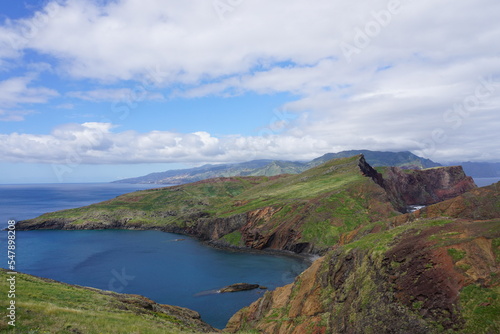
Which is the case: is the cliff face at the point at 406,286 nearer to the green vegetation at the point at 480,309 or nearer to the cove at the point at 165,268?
the green vegetation at the point at 480,309

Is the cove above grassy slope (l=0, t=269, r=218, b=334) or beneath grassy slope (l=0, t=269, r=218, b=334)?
beneath

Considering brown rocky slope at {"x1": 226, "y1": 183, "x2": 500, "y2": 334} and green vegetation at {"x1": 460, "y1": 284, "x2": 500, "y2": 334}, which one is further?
brown rocky slope at {"x1": 226, "y1": 183, "x2": 500, "y2": 334}

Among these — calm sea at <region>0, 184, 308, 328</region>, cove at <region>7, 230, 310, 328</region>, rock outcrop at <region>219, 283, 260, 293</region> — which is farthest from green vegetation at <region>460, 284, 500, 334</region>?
rock outcrop at <region>219, 283, 260, 293</region>

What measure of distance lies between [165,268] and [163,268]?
0.74 meters

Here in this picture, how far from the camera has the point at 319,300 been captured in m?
37.8

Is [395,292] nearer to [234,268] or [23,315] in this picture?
[23,315]

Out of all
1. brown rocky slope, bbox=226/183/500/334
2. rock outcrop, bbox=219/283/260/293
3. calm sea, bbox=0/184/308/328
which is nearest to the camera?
brown rocky slope, bbox=226/183/500/334

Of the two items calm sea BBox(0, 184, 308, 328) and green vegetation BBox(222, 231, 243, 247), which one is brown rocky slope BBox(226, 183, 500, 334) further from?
green vegetation BBox(222, 231, 243, 247)

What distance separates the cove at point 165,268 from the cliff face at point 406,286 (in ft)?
95.9

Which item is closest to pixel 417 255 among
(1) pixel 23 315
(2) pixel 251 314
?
(2) pixel 251 314

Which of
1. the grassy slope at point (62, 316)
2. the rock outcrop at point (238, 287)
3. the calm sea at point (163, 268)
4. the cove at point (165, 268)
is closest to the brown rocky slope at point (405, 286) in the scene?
the grassy slope at point (62, 316)

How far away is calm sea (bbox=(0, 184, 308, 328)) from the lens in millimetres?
74312

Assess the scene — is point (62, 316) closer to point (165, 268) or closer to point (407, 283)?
point (407, 283)

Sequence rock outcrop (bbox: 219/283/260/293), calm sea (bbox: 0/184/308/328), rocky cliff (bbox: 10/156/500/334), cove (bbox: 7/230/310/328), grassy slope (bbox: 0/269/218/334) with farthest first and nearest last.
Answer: rock outcrop (bbox: 219/283/260/293) → calm sea (bbox: 0/184/308/328) → cove (bbox: 7/230/310/328) → rocky cliff (bbox: 10/156/500/334) → grassy slope (bbox: 0/269/218/334)
